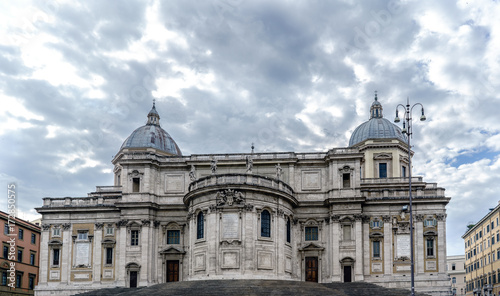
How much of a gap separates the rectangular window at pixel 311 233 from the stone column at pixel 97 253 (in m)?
23.4

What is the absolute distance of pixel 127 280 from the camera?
205 feet

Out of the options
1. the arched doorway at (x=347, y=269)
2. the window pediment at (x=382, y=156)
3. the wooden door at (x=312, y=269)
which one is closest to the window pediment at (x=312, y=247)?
the wooden door at (x=312, y=269)

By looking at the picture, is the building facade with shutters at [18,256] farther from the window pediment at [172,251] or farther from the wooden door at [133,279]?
the window pediment at [172,251]

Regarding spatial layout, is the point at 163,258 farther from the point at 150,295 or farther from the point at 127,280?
the point at 150,295

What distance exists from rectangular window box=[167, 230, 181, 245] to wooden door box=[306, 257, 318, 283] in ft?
48.5

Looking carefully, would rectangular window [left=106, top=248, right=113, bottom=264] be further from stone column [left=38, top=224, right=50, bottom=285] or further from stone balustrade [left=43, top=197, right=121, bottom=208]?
stone column [left=38, top=224, right=50, bottom=285]

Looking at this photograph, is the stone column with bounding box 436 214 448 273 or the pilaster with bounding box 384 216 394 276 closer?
the stone column with bounding box 436 214 448 273

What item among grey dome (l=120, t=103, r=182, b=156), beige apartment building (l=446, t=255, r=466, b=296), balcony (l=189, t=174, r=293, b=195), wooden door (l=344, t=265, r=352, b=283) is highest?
grey dome (l=120, t=103, r=182, b=156)

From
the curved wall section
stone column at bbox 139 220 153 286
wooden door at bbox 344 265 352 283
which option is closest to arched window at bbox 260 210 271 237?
the curved wall section

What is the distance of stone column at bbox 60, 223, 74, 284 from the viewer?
6412 cm

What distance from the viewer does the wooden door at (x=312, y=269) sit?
61812 mm

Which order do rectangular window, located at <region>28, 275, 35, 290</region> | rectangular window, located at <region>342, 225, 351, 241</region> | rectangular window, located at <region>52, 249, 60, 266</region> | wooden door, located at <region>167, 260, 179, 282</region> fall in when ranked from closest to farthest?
rectangular window, located at <region>342, 225, 351, 241</region> → wooden door, located at <region>167, 260, 179, 282</region> → rectangular window, located at <region>52, 249, 60, 266</region> → rectangular window, located at <region>28, 275, 35, 290</region>

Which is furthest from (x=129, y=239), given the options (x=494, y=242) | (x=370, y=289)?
(x=494, y=242)

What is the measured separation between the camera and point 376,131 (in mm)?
75000
